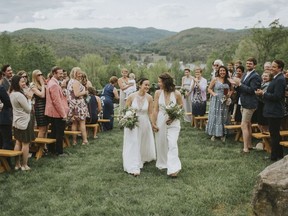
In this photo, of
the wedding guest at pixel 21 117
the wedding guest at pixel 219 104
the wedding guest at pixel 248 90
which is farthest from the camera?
the wedding guest at pixel 219 104

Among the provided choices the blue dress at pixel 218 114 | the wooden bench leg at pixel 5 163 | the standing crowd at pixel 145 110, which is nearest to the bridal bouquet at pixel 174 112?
the standing crowd at pixel 145 110

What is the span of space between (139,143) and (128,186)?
Result: 1426 mm

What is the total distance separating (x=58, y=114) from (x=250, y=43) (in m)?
57.5

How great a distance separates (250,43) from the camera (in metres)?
62.2

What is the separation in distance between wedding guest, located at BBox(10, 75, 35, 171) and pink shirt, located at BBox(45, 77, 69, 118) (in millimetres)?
852

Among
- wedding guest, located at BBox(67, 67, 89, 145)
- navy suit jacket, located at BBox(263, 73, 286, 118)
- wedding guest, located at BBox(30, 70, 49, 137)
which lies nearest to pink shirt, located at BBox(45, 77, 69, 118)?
wedding guest, located at BBox(30, 70, 49, 137)

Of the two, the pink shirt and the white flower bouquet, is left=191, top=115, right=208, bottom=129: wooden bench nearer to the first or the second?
the white flower bouquet

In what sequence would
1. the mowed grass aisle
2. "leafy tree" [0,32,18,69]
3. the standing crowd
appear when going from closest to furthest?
1. the mowed grass aisle
2. the standing crowd
3. "leafy tree" [0,32,18,69]

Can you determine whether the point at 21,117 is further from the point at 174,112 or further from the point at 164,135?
the point at 174,112

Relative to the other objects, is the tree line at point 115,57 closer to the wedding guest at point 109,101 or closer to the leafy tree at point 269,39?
the leafy tree at point 269,39

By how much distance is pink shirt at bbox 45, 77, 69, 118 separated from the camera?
902cm

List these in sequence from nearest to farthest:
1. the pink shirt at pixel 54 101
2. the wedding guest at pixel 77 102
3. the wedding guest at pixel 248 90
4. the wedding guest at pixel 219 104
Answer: the pink shirt at pixel 54 101
the wedding guest at pixel 248 90
the wedding guest at pixel 77 102
the wedding guest at pixel 219 104

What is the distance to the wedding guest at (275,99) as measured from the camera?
802 centimetres

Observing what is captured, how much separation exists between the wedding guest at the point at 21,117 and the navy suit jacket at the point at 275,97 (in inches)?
199
